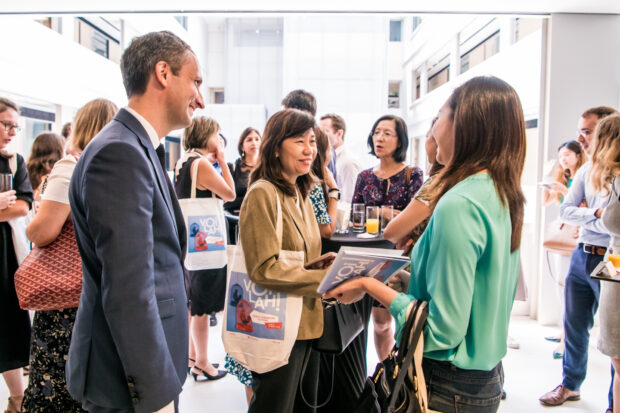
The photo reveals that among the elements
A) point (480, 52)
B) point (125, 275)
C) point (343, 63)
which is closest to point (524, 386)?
point (125, 275)

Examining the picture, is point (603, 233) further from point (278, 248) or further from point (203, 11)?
point (203, 11)

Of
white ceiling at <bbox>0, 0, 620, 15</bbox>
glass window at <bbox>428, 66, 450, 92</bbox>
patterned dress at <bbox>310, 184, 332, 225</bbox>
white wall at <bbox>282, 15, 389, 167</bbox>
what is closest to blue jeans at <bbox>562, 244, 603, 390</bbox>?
patterned dress at <bbox>310, 184, 332, 225</bbox>

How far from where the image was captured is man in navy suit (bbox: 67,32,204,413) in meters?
0.95

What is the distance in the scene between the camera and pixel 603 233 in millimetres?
2582

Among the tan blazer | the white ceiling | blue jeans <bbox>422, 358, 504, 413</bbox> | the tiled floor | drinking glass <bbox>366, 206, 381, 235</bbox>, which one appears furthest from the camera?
the white ceiling

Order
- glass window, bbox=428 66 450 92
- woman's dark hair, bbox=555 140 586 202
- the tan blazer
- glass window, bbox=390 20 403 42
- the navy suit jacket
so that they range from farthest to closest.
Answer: glass window, bbox=390 20 403 42 → glass window, bbox=428 66 450 92 → woman's dark hair, bbox=555 140 586 202 → the tan blazer → the navy suit jacket

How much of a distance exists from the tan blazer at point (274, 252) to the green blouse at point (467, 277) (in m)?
0.52

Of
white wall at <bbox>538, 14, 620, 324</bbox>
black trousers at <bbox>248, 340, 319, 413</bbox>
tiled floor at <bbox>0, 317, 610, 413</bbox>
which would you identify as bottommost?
tiled floor at <bbox>0, 317, 610, 413</bbox>

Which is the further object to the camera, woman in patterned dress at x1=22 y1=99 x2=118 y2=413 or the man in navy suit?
woman in patterned dress at x1=22 y1=99 x2=118 y2=413

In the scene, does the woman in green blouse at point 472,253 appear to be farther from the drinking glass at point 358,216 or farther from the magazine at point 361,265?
the drinking glass at point 358,216

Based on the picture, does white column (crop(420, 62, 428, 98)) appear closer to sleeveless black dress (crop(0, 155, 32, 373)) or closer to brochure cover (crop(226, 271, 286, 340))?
sleeveless black dress (crop(0, 155, 32, 373))

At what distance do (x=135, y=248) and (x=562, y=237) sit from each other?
10.8 ft

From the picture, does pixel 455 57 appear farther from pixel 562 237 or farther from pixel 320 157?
pixel 320 157

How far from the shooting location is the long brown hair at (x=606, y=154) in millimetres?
2252
